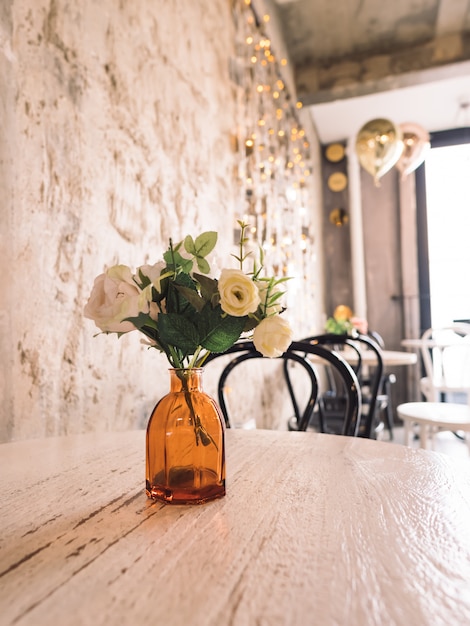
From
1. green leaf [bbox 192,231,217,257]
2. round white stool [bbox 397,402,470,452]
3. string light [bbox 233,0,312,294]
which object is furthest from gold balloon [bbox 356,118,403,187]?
green leaf [bbox 192,231,217,257]

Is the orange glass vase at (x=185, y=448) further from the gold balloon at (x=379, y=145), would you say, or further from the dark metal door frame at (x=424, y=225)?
the dark metal door frame at (x=424, y=225)

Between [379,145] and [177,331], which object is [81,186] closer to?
[177,331]

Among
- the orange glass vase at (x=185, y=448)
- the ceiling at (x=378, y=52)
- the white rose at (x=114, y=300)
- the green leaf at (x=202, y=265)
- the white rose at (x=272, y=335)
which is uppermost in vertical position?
the ceiling at (x=378, y=52)

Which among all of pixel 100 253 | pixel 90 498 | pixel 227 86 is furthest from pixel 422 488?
pixel 227 86

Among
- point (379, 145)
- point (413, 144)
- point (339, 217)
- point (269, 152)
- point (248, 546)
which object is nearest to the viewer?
point (248, 546)

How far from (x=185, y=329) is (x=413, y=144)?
4.40m

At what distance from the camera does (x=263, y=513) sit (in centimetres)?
63

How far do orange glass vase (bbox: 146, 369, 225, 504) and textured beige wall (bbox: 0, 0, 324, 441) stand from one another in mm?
658

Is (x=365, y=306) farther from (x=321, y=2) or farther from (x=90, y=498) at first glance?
(x=90, y=498)

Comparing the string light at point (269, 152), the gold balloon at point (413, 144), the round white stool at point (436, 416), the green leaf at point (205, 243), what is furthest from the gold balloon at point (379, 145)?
the green leaf at point (205, 243)

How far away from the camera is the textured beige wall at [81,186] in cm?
124

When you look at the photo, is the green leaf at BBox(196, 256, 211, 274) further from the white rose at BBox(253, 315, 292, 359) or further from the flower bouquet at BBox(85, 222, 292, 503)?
the white rose at BBox(253, 315, 292, 359)

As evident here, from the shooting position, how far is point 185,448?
2.27 ft

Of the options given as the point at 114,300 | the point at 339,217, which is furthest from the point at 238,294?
the point at 339,217
